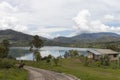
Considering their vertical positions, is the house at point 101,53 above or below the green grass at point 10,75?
above

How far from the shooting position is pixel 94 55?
11056 cm

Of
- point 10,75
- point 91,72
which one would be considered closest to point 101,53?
point 91,72

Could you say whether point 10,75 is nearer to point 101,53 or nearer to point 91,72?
point 91,72

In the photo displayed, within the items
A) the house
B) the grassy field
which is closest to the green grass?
the grassy field

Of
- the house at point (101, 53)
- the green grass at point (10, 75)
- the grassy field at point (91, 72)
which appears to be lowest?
the grassy field at point (91, 72)

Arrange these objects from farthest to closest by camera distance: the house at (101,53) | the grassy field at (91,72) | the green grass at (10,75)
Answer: the house at (101,53) < the grassy field at (91,72) < the green grass at (10,75)

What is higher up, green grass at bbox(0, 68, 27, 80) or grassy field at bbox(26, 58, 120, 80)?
green grass at bbox(0, 68, 27, 80)

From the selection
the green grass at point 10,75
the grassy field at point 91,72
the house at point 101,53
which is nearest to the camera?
the green grass at point 10,75

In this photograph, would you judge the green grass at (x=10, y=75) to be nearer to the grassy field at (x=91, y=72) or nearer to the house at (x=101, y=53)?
the grassy field at (x=91, y=72)

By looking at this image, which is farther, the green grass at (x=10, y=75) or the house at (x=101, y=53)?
the house at (x=101, y=53)

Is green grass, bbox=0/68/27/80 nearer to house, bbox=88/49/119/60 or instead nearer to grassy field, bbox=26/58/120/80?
grassy field, bbox=26/58/120/80

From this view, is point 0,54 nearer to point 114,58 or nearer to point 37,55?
point 37,55

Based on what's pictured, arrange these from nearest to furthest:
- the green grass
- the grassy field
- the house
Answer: the green grass
the grassy field
the house

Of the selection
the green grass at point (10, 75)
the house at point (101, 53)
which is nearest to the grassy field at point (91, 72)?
the green grass at point (10, 75)
